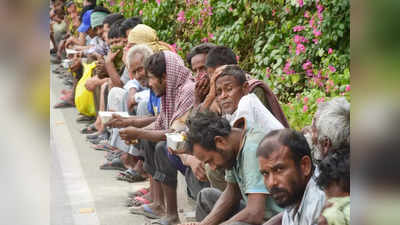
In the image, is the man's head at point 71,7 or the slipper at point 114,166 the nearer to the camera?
the slipper at point 114,166

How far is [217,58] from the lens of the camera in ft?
13.7

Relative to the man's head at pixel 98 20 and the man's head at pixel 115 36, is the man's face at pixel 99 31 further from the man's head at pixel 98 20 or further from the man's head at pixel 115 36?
the man's head at pixel 115 36

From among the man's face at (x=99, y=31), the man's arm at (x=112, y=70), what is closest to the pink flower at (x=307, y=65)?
the man's arm at (x=112, y=70)

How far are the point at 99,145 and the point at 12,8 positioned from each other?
19.6 feet

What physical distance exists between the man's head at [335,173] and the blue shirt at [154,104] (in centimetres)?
267

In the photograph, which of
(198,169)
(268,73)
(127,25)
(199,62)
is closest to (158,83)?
(199,62)

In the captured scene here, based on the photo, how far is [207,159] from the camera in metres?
3.23

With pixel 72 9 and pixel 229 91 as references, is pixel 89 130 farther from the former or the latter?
pixel 229 91

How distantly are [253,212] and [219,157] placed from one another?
0.35m

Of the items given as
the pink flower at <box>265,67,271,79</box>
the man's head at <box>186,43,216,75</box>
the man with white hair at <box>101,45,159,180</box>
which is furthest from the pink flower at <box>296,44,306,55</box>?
the man with white hair at <box>101,45,159,180</box>

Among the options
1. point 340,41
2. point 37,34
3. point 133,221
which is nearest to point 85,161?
point 133,221

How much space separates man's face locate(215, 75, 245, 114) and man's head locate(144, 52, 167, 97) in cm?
96

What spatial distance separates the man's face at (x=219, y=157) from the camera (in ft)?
10.4

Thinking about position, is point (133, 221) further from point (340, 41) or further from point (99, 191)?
point (340, 41)
